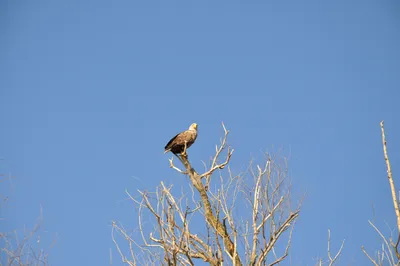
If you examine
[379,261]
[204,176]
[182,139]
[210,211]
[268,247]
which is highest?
[182,139]

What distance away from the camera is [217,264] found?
14.1ft

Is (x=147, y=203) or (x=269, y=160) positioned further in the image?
(x=269, y=160)

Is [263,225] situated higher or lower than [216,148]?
lower

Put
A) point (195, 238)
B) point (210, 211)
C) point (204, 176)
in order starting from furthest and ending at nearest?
point (204, 176) → point (210, 211) → point (195, 238)

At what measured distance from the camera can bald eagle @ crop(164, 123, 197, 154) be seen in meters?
7.57

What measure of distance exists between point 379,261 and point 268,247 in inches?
39.3

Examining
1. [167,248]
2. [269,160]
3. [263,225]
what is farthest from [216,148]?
[167,248]

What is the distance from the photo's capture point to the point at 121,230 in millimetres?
4297

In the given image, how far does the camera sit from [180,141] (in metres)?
7.64

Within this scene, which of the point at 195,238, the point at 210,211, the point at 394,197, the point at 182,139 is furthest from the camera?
the point at 182,139

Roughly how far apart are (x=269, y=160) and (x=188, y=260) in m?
1.38

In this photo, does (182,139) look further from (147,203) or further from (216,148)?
(147,203)

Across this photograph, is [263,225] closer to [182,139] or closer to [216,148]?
[216,148]

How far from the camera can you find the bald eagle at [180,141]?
757cm
